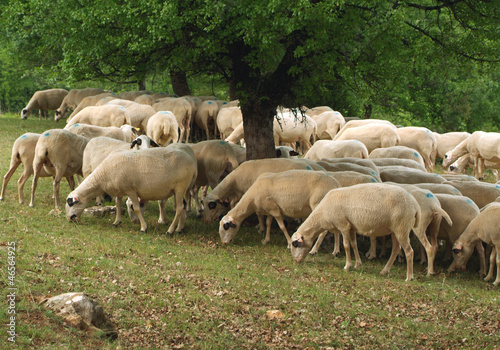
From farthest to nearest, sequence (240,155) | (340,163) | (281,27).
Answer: (240,155) → (340,163) → (281,27)

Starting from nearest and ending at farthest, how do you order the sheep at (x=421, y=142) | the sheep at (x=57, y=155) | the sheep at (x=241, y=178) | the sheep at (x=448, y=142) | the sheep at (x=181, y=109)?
the sheep at (x=241, y=178), the sheep at (x=57, y=155), the sheep at (x=421, y=142), the sheep at (x=181, y=109), the sheep at (x=448, y=142)

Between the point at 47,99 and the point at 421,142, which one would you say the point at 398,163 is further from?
the point at 47,99

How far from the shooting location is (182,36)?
1208 cm

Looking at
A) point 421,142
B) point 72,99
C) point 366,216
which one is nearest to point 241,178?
point 366,216

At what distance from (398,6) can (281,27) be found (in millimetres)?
2263

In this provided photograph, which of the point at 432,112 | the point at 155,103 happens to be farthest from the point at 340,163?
the point at 432,112

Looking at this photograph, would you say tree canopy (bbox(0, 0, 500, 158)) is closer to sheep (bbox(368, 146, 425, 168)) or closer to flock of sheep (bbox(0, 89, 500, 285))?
flock of sheep (bbox(0, 89, 500, 285))

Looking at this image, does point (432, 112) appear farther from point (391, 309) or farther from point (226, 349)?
point (226, 349)

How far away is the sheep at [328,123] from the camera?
74.5 ft

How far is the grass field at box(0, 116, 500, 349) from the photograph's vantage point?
7.29 meters

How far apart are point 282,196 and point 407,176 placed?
3.58m

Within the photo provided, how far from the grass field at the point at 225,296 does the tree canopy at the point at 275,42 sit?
3686 millimetres

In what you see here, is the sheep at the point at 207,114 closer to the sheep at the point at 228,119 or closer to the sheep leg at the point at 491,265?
the sheep at the point at 228,119

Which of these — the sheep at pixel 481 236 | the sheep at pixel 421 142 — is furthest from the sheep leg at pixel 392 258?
the sheep at pixel 421 142
